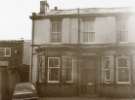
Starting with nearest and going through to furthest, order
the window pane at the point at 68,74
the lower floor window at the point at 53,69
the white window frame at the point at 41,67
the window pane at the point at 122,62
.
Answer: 1. the window pane at the point at 122,62
2. the window pane at the point at 68,74
3. the lower floor window at the point at 53,69
4. the white window frame at the point at 41,67

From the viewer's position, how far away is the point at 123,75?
2617 centimetres

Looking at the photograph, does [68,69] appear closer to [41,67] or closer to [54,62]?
[54,62]

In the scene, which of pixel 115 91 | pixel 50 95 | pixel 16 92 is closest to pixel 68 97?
pixel 50 95

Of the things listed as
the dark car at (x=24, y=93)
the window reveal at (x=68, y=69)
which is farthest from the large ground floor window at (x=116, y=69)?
the dark car at (x=24, y=93)

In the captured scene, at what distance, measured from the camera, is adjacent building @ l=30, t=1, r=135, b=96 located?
2628cm

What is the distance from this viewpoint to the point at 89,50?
88.1 feet

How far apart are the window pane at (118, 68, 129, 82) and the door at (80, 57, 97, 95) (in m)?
1.96

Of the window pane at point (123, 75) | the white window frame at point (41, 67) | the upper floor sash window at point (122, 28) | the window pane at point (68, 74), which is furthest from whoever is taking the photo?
the white window frame at point (41, 67)

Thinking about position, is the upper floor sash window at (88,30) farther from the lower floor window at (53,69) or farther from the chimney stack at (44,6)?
the chimney stack at (44,6)

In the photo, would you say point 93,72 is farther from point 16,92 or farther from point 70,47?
point 16,92

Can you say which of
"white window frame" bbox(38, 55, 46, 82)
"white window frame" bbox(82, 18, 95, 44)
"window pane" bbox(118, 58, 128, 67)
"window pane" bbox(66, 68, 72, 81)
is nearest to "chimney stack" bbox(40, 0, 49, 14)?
"white window frame" bbox(82, 18, 95, 44)

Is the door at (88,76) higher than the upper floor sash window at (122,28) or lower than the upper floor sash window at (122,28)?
lower

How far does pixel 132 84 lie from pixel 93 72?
125 inches

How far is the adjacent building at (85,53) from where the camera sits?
26.3m
